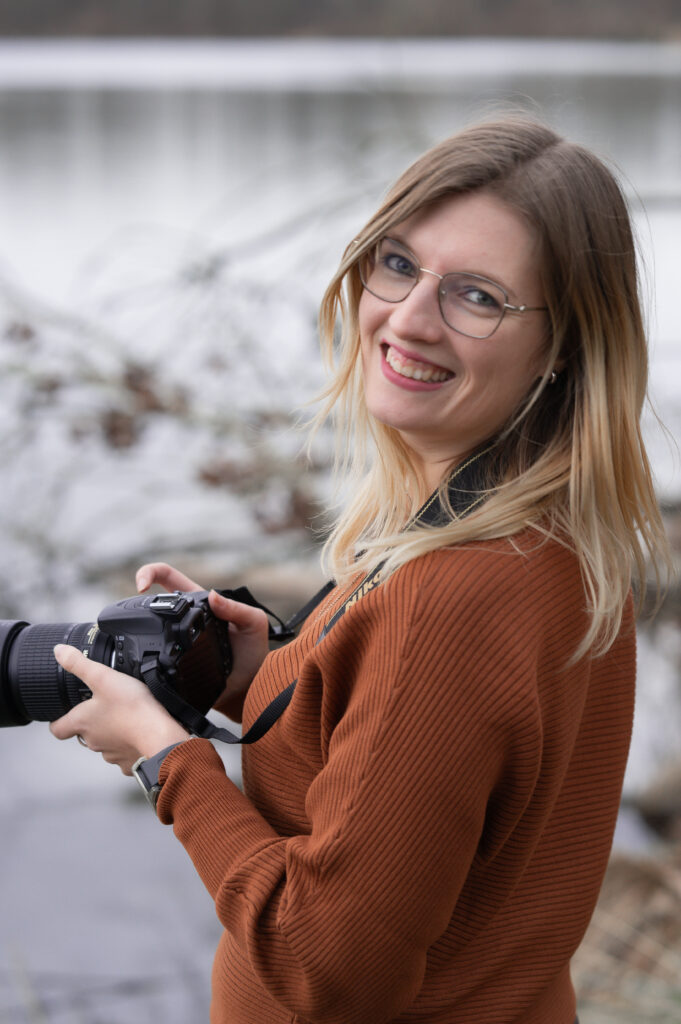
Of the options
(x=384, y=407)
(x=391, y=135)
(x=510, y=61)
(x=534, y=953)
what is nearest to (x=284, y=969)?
(x=534, y=953)

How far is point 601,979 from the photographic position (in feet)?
5.88

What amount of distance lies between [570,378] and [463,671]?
27 cm

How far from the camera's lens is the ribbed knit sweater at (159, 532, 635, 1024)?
2.05 feet

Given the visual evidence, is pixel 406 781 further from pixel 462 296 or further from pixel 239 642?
pixel 239 642

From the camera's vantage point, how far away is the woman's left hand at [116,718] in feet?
2.62

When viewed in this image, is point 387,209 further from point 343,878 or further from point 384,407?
point 343,878

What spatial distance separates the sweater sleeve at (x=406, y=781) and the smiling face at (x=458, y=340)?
0.14 m

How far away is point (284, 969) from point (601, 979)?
4.41 ft

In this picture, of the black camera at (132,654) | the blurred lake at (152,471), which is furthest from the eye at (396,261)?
the blurred lake at (152,471)

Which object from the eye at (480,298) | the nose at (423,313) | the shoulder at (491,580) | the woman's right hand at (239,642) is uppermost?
the eye at (480,298)

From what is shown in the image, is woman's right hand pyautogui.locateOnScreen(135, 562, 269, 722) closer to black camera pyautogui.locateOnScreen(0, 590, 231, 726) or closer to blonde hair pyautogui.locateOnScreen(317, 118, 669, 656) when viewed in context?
black camera pyautogui.locateOnScreen(0, 590, 231, 726)

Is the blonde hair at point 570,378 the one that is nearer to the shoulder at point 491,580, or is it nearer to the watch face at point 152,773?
the shoulder at point 491,580

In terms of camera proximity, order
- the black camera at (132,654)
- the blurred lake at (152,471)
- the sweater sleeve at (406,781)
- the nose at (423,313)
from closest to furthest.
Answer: the sweater sleeve at (406,781), the nose at (423,313), the black camera at (132,654), the blurred lake at (152,471)

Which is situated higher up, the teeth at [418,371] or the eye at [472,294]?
the eye at [472,294]
